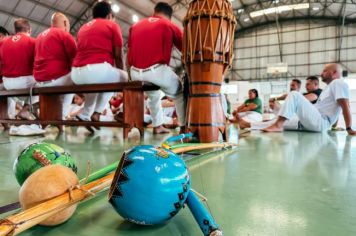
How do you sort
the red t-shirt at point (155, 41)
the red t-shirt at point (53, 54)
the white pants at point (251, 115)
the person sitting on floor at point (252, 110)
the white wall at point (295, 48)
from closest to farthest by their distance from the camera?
the red t-shirt at point (155, 41) → the red t-shirt at point (53, 54) → the white pants at point (251, 115) → the person sitting on floor at point (252, 110) → the white wall at point (295, 48)

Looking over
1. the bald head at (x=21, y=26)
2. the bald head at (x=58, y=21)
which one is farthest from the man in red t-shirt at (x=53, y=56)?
the bald head at (x=21, y=26)

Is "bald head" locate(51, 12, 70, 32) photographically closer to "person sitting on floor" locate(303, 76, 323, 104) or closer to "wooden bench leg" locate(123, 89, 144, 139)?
"wooden bench leg" locate(123, 89, 144, 139)

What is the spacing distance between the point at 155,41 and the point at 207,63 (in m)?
0.94

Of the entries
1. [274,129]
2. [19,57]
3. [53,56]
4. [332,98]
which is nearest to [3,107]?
[19,57]

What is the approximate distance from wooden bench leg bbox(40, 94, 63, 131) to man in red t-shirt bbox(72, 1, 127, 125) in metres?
0.56

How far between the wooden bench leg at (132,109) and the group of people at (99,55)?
0.25m

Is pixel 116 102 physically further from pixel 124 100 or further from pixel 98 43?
pixel 124 100

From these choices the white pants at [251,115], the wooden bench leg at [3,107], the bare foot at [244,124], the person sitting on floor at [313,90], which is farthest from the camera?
the white pants at [251,115]

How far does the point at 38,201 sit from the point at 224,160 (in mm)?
1159

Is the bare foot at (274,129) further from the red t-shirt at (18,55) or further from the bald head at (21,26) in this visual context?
the bald head at (21,26)

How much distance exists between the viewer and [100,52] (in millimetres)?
2979

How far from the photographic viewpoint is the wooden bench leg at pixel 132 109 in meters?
2.71

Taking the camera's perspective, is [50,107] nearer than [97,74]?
No

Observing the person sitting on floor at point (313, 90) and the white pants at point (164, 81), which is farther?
the person sitting on floor at point (313, 90)
